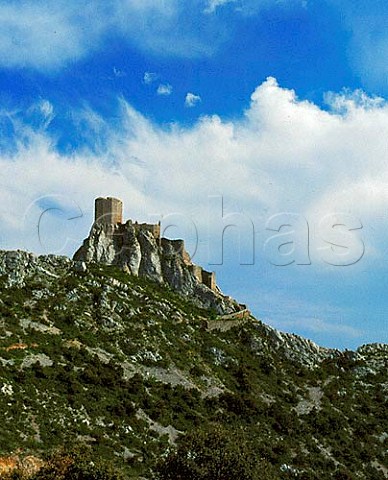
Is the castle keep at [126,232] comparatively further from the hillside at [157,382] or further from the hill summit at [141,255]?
the hillside at [157,382]

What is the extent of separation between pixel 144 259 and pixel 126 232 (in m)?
4.82

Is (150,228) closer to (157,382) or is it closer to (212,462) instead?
(157,382)

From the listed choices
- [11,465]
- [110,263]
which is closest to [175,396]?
[11,465]

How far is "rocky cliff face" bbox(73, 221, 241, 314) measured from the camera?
263 ft

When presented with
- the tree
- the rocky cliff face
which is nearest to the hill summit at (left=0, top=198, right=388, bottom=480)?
the tree

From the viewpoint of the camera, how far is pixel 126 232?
82750 millimetres

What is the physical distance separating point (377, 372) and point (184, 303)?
27091mm

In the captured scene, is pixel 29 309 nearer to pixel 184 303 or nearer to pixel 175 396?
pixel 175 396

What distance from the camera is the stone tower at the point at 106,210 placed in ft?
269

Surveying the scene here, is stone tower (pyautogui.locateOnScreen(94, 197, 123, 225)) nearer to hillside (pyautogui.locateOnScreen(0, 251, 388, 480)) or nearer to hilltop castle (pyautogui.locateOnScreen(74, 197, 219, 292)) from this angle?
hilltop castle (pyautogui.locateOnScreen(74, 197, 219, 292))

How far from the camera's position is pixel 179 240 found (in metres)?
85.8

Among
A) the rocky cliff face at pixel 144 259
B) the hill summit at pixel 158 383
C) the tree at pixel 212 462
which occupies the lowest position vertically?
the tree at pixel 212 462

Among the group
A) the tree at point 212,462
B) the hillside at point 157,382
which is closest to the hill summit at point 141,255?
the hillside at point 157,382

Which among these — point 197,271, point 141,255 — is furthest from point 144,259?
point 197,271
